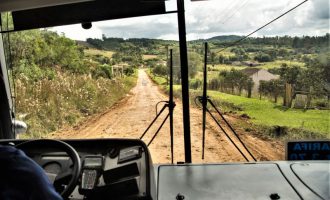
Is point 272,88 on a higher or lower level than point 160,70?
lower

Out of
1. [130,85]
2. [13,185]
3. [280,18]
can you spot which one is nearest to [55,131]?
[130,85]

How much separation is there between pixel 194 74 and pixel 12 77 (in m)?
1.42

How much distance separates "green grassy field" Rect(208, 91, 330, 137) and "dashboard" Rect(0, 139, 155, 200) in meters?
0.97

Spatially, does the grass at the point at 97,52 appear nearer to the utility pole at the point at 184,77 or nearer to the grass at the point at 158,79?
the grass at the point at 158,79

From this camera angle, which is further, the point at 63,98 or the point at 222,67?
the point at 63,98

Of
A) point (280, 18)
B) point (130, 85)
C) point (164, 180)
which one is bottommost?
point (164, 180)

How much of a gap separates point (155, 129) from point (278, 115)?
907 mm

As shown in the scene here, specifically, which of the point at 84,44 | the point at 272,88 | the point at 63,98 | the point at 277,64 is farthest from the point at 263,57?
the point at 63,98

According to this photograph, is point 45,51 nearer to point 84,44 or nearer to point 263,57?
point 84,44

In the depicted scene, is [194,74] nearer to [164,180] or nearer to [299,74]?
[299,74]

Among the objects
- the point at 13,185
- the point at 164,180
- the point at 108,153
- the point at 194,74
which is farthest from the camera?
the point at 194,74

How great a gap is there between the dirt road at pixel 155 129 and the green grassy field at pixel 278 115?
0.46 feet

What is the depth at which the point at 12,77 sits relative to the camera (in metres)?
2.55

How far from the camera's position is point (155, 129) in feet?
8.18
